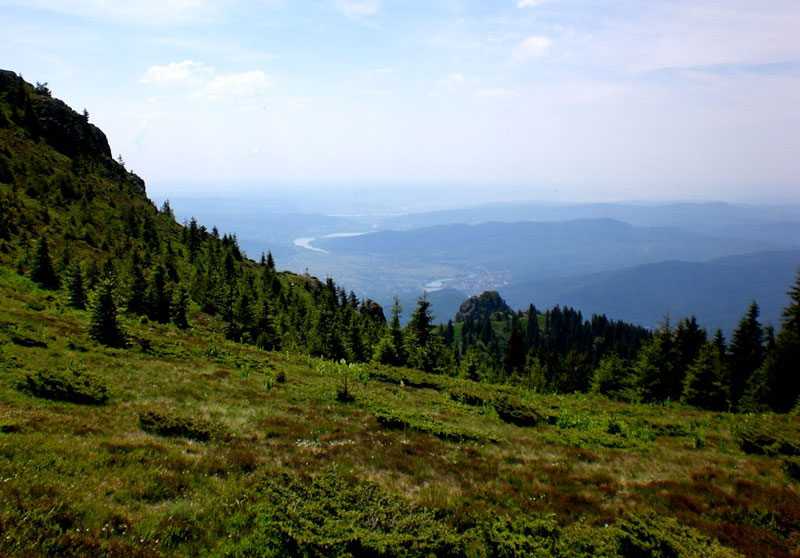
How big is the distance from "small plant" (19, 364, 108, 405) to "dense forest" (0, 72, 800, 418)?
10.9 m

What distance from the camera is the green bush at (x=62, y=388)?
14047mm

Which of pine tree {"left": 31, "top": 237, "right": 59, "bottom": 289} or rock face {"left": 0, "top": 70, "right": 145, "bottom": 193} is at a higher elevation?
rock face {"left": 0, "top": 70, "right": 145, "bottom": 193}

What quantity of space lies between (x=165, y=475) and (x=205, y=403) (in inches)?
324

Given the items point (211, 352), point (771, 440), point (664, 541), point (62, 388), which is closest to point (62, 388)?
point (62, 388)

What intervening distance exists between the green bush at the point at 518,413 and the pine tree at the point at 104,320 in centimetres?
2392

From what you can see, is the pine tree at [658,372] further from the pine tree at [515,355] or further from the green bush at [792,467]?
the pine tree at [515,355]

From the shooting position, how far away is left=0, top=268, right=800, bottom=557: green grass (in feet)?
25.9

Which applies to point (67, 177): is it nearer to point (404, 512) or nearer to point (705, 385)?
point (404, 512)

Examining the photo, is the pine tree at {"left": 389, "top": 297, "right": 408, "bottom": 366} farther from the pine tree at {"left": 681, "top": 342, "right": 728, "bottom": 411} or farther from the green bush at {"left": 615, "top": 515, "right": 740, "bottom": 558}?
the green bush at {"left": 615, "top": 515, "right": 740, "bottom": 558}

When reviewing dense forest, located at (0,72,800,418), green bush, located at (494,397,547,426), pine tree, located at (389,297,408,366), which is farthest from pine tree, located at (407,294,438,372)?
green bush, located at (494,397,547,426)

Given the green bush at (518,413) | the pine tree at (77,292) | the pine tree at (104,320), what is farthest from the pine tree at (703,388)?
the pine tree at (77,292)

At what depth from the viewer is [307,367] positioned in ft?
104

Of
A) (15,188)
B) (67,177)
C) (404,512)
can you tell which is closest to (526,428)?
(404,512)

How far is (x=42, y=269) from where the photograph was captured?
40.4 metres
